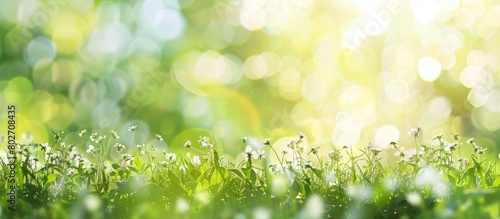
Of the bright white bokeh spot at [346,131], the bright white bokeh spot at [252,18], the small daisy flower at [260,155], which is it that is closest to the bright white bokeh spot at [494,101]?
the bright white bokeh spot at [346,131]

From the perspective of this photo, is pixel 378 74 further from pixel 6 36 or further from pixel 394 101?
pixel 6 36

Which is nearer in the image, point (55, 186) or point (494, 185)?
point (55, 186)

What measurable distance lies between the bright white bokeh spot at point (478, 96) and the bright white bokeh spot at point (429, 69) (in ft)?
3.96

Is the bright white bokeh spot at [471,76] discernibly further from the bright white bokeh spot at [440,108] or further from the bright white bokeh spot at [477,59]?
the bright white bokeh spot at [440,108]

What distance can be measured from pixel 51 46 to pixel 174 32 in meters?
3.88

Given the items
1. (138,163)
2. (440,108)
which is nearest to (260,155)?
(138,163)

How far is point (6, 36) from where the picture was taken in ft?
54.2

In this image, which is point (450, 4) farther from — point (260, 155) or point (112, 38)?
point (260, 155)

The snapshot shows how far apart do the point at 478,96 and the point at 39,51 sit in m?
12.1

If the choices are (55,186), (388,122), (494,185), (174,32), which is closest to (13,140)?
(55,186)

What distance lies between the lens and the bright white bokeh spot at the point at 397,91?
16.4m

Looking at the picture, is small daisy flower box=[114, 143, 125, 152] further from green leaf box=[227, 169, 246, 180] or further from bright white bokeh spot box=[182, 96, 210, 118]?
bright white bokeh spot box=[182, 96, 210, 118]

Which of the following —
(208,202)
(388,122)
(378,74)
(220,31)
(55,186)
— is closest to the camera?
(208,202)

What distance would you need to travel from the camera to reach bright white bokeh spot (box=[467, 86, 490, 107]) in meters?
15.0
